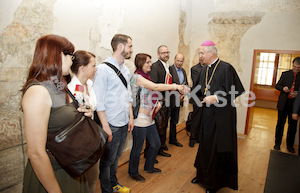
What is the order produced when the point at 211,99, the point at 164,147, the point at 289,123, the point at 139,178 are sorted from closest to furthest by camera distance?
1. the point at 211,99
2. the point at 139,178
3. the point at 164,147
4. the point at 289,123

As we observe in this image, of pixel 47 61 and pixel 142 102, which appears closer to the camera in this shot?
pixel 47 61

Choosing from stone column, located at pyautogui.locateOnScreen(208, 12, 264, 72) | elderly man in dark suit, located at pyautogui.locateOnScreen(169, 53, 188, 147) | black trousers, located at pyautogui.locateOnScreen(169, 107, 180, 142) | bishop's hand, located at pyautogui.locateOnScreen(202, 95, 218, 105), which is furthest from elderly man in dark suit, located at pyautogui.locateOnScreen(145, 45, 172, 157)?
stone column, located at pyautogui.locateOnScreen(208, 12, 264, 72)

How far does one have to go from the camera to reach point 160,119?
3.27 meters

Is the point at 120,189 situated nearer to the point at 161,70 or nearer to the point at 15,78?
the point at 15,78

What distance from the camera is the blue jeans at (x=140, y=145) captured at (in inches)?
112

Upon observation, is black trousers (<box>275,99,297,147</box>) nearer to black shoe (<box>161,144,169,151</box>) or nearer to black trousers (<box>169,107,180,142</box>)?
black trousers (<box>169,107,180,142</box>)

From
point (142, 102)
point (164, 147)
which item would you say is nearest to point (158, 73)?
point (142, 102)

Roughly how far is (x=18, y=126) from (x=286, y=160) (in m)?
3.13

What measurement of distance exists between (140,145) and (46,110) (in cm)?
191

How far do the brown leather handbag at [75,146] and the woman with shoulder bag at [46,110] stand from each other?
40 mm

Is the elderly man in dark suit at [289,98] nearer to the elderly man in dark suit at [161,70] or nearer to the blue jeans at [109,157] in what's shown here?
the elderly man in dark suit at [161,70]

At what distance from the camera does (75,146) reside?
1205mm

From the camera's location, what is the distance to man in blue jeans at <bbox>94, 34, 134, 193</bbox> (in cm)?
218

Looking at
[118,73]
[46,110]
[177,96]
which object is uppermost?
[118,73]
